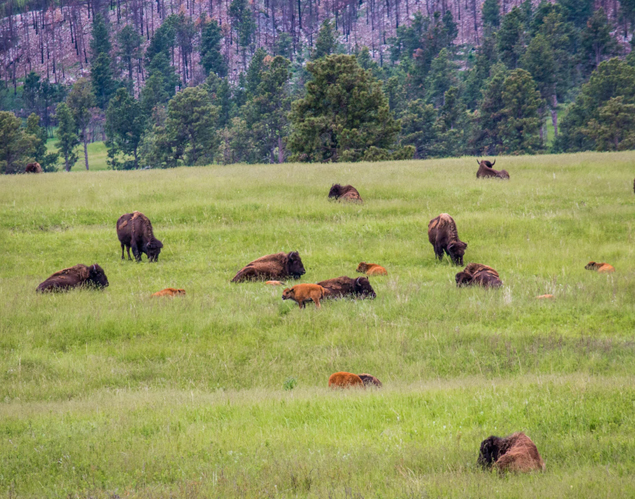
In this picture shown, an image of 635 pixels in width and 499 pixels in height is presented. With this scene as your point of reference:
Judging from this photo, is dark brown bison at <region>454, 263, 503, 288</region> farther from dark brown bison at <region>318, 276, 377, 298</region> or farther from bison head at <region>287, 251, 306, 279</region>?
bison head at <region>287, 251, 306, 279</region>

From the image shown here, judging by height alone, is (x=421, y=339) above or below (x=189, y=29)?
below

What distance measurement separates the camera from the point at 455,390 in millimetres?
7832

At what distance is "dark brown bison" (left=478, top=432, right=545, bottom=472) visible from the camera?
5.31 meters

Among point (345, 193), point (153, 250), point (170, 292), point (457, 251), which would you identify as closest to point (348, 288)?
point (170, 292)

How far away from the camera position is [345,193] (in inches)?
931

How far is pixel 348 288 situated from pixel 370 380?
4365 mm

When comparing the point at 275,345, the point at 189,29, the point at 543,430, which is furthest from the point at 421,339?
the point at 189,29

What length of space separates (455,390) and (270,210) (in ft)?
49.7

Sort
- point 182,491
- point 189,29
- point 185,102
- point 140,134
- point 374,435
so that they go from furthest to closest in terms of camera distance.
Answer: point 189,29 → point 140,134 → point 185,102 → point 374,435 → point 182,491

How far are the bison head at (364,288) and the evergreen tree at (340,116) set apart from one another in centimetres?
3394

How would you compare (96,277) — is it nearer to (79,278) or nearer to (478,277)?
(79,278)

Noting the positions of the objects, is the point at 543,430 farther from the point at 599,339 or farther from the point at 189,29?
the point at 189,29

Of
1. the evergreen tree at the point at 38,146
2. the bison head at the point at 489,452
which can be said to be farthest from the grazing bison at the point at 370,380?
the evergreen tree at the point at 38,146

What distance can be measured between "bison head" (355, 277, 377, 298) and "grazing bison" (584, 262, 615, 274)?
5768 millimetres
